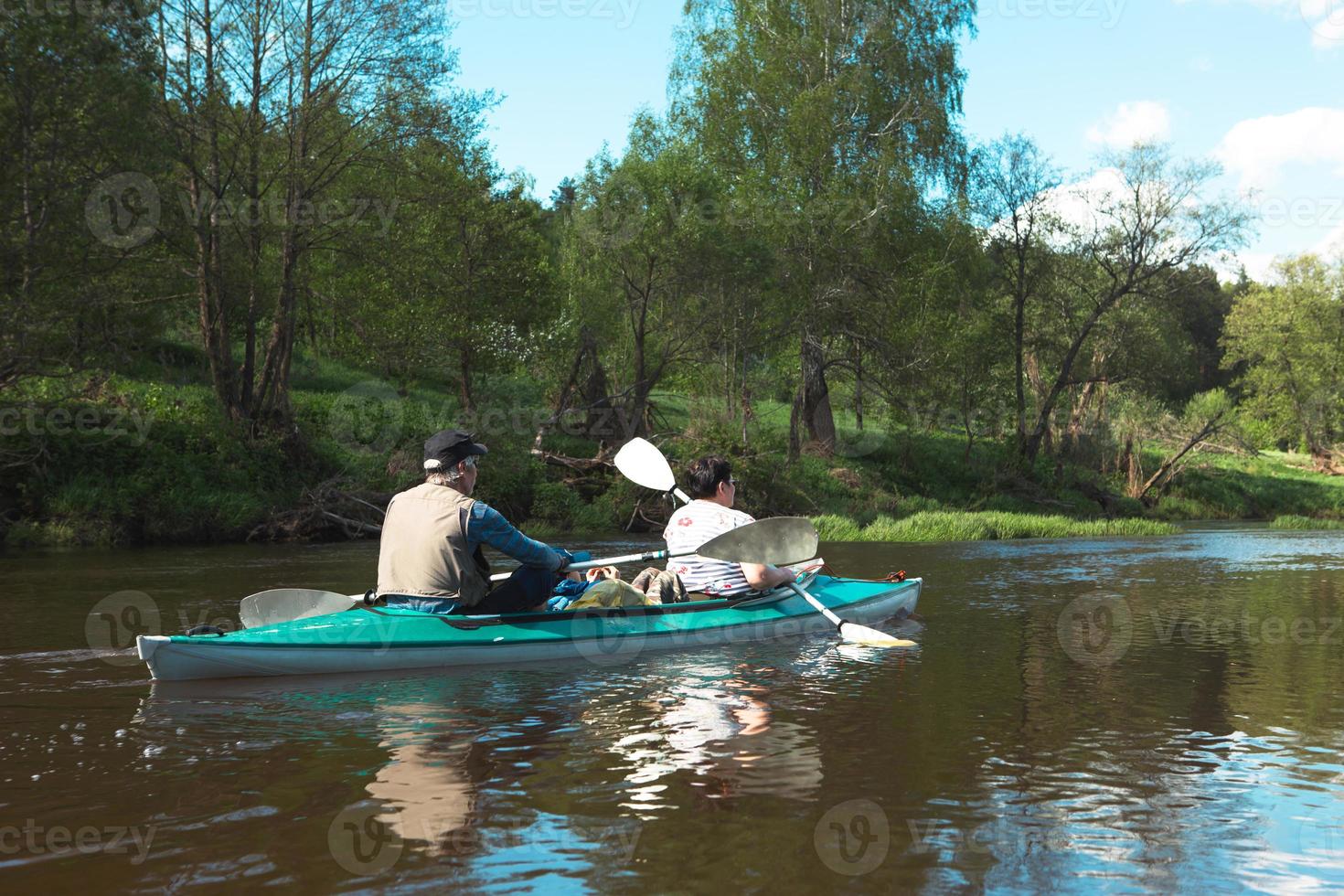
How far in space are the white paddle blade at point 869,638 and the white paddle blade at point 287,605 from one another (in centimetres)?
336

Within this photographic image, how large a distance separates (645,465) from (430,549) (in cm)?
376

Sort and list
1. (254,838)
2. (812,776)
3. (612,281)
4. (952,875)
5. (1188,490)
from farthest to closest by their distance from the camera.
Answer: (1188,490) < (612,281) < (812,776) < (254,838) < (952,875)

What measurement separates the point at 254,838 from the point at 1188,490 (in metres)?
30.5

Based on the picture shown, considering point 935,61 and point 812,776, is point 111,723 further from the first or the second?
point 935,61

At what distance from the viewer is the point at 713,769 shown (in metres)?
4.75

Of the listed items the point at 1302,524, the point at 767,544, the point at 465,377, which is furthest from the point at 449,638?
the point at 1302,524

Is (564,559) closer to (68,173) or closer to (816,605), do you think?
(816,605)

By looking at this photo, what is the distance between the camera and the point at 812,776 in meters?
4.62

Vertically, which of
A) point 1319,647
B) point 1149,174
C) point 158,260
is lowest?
point 1319,647

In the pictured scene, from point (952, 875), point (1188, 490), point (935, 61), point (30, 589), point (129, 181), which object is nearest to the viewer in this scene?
point (952, 875)

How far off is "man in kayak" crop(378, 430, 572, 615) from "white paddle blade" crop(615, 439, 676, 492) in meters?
2.97

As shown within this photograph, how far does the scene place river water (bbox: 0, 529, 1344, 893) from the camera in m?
3.58

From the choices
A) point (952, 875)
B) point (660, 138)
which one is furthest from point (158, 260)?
point (952, 875)

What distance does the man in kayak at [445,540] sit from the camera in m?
6.50
